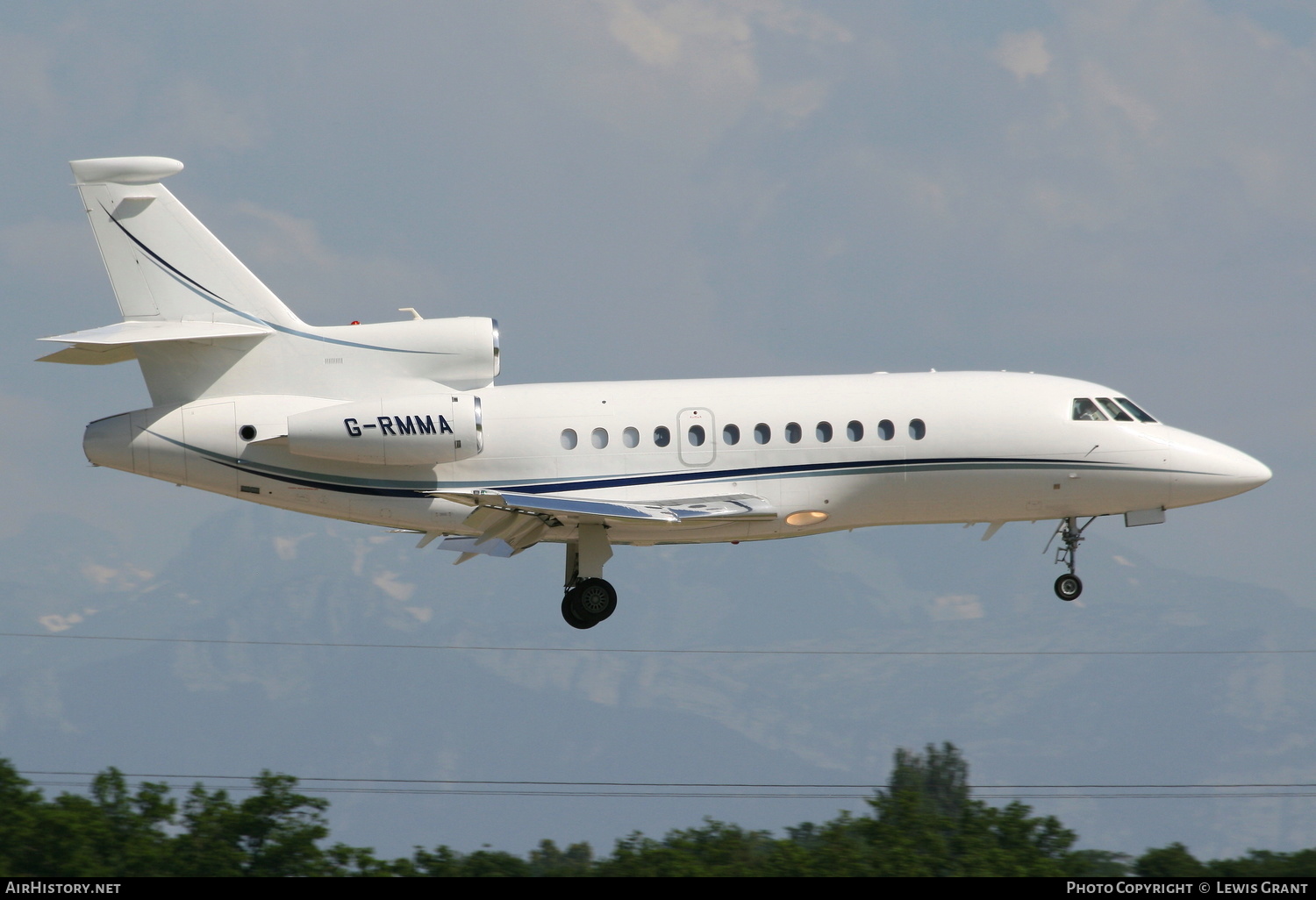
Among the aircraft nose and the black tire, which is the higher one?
the aircraft nose

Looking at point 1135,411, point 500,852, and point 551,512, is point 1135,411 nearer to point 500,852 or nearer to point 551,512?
point 551,512

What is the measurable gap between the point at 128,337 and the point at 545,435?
737 cm

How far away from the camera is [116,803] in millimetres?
31578

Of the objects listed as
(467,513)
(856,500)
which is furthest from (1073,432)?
(467,513)

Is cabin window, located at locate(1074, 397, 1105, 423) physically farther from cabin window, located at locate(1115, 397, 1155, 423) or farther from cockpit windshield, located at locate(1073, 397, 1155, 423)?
cabin window, located at locate(1115, 397, 1155, 423)

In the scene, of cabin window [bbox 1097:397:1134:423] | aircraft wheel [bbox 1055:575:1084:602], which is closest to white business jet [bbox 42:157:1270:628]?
cabin window [bbox 1097:397:1134:423]

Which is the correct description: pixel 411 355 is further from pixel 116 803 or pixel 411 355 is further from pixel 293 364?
pixel 116 803

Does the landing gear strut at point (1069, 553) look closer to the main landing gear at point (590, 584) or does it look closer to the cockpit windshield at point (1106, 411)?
the cockpit windshield at point (1106, 411)

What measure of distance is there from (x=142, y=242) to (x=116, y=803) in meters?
12.3

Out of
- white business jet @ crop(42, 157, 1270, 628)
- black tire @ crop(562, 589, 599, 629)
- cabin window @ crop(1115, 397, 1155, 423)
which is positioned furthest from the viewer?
cabin window @ crop(1115, 397, 1155, 423)

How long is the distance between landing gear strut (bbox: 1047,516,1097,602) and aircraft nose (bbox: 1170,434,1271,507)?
5.57 feet

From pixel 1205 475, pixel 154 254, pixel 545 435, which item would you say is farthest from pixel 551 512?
pixel 1205 475

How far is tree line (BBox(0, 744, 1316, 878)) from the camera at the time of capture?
93.4ft
